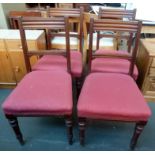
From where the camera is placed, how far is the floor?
1.26 meters

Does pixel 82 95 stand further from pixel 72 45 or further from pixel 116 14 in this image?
pixel 116 14

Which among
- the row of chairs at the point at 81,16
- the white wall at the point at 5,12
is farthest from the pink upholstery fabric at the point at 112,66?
the white wall at the point at 5,12

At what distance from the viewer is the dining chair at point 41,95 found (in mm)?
1014

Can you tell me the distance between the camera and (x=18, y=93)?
1.08m

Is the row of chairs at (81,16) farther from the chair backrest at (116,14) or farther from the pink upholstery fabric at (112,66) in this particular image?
the pink upholstery fabric at (112,66)

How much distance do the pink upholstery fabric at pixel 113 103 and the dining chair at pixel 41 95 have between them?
12 centimetres

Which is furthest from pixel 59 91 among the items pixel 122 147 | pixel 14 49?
pixel 14 49

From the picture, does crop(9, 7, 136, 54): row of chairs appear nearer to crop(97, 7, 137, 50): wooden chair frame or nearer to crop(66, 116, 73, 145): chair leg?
crop(97, 7, 137, 50): wooden chair frame

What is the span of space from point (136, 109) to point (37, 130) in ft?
2.87

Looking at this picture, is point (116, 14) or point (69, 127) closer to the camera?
point (69, 127)

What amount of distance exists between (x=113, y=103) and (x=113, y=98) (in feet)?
0.14

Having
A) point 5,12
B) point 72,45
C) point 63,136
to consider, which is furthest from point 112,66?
point 5,12

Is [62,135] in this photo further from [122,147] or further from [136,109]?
[136,109]

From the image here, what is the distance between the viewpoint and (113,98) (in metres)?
1.04
